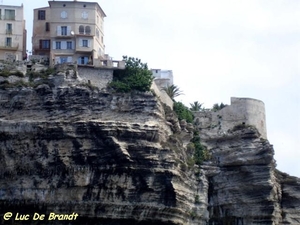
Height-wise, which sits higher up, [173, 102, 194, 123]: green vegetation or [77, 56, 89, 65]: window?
[77, 56, 89, 65]: window

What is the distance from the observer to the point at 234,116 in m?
59.2

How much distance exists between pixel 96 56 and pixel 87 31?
1.71 meters

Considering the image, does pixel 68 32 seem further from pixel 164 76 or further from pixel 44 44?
pixel 164 76

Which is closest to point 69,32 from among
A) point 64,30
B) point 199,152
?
point 64,30

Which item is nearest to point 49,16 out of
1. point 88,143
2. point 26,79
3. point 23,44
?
point 23,44

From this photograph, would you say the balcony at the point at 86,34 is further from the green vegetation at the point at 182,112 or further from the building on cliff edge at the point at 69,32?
the green vegetation at the point at 182,112

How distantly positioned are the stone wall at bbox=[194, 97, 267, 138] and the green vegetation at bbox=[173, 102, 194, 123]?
761 millimetres

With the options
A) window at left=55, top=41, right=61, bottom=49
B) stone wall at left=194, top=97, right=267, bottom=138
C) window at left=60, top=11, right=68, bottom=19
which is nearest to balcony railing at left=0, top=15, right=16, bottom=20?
window at left=60, top=11, right=68, bottom=19

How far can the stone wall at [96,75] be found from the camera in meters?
54.2

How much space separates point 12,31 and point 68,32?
110 inches

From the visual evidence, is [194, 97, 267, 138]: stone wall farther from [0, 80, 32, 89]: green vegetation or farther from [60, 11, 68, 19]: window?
[0, 80, 32, 89]: green vegetation

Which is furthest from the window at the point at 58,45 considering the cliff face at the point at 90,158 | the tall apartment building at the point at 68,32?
the cliff face at the point at 90,158

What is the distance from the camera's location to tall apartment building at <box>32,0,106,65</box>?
5672cm

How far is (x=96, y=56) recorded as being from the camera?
186ft
